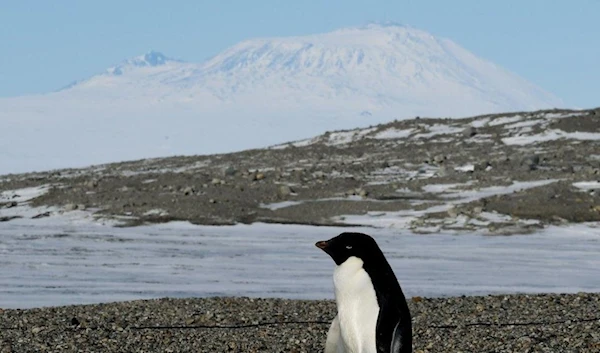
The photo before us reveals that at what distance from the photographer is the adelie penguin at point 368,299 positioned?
229 inches

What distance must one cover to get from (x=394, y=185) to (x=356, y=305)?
73.2 feet

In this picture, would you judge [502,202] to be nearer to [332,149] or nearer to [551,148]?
[551,148]

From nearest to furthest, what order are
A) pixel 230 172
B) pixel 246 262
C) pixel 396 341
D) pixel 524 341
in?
pixel 396 341 → pixel 524 341 → pixel 246 262 → pixel 230 172

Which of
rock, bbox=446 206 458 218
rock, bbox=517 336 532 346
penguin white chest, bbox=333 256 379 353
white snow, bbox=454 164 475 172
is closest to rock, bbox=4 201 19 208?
rock, bbox=446 206 458 218

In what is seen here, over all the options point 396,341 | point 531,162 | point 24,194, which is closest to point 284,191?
point 531,162

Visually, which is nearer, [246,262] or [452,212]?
[246,262]

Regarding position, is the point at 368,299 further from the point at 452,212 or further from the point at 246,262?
the point at 452,212

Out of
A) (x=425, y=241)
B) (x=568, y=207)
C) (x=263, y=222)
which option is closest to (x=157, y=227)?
(x=263, y=222)

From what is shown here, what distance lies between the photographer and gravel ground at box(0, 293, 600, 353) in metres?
9.26

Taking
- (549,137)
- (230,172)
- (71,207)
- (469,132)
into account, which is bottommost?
(71,207)

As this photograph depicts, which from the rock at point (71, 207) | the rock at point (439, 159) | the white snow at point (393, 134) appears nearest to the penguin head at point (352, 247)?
the rock at point (71, 207)

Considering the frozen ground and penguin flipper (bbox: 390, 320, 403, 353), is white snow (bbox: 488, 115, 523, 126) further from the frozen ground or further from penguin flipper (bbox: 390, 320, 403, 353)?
penguin flipper (bbox: 390, 320, 403, 353)

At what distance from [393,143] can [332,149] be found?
2.37 m

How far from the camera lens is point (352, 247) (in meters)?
5.92
